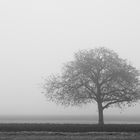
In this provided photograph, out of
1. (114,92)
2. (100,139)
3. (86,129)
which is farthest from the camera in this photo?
(114,92)

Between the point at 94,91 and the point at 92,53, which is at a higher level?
the point at 92,53

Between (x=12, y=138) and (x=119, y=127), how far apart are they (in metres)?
15.0

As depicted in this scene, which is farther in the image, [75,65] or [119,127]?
[75,65]

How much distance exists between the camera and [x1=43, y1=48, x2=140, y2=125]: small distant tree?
58438 mm

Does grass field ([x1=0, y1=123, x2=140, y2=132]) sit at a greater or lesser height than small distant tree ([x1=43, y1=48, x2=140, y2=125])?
lesser

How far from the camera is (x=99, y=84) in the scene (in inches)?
2304

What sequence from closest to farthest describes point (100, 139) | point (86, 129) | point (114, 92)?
1. point (100, 139)
2. point (86, 129)
3. point (114, 92)

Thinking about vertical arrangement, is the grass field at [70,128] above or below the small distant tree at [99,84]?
below

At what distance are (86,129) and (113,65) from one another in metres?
16.7

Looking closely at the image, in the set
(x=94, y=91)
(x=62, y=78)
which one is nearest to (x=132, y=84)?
(x=94, y=91)

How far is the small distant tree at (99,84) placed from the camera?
5844 cm

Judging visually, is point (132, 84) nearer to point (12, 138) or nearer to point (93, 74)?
point (93, 74)

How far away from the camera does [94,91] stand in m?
59.0

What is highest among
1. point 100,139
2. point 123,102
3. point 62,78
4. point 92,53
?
point 92,53
